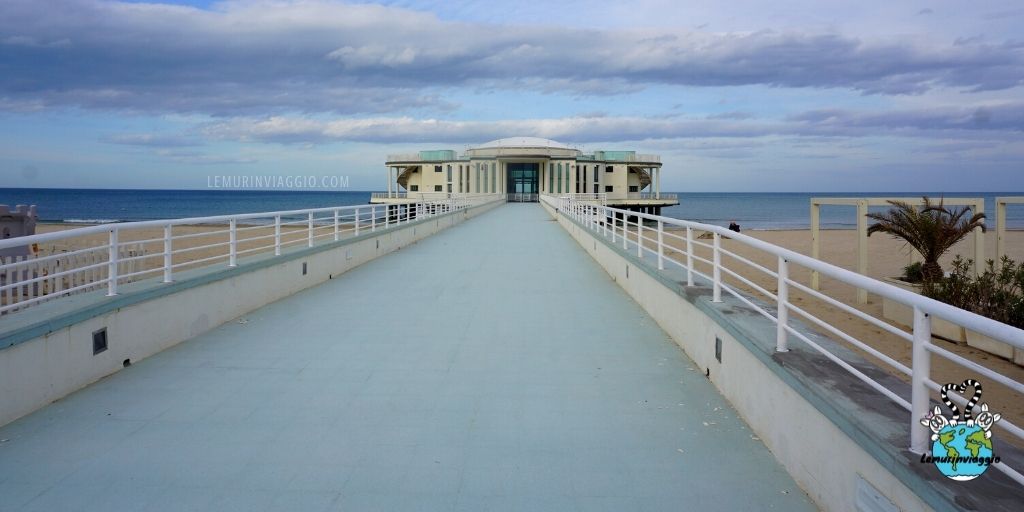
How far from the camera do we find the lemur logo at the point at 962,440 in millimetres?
2625

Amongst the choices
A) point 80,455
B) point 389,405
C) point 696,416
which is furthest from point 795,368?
point 80,455

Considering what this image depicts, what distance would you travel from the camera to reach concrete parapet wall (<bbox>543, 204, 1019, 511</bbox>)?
2668mm

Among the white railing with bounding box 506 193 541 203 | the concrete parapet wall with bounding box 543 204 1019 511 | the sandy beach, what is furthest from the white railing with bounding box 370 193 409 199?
the concrete parapet wall with bounding box 543 204 1019 511

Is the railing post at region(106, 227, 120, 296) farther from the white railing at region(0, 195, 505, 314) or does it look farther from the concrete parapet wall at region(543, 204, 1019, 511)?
the concrete parapet wall at region(543, 204, 1019, 511)

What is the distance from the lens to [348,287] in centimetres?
1127

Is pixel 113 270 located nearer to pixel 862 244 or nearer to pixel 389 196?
pixel 862 244

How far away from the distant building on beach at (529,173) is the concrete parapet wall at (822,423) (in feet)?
188

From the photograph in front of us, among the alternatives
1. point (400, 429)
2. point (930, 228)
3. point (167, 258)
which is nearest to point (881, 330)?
point (930, 228)

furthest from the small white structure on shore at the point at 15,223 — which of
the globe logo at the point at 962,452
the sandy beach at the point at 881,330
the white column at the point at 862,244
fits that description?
the white column at the point at 862,244

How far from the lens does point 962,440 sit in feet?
8.95

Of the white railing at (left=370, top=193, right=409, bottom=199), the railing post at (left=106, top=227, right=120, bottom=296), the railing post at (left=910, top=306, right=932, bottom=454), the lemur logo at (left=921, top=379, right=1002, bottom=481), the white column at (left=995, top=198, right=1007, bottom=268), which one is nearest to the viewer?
the lemur logo at (left=921, top=379, right=1002, bottom=481)

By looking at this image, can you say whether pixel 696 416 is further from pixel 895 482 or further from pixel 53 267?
pixel 53 267

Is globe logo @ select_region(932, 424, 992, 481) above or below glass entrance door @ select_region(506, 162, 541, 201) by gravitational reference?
below

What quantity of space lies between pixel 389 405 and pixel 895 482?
3.43 m
